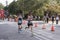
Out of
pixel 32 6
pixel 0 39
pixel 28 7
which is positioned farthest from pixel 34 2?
pixel 0 39

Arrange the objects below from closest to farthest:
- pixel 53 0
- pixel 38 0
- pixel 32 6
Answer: pixel 38 0
pixel 32 6
pixel 53 0

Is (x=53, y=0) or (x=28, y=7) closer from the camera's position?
(x=28, y=7)

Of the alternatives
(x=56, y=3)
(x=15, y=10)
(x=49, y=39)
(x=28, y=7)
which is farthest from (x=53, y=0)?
(x=49, y=39)

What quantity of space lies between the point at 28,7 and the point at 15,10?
3520 cm

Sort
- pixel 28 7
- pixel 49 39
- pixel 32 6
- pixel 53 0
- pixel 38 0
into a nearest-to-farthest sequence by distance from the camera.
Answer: pixel 49 39, pixel 38 0, pixel 32 6, pixel 28 7, pixel 53 0

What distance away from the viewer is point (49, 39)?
62.1 feet

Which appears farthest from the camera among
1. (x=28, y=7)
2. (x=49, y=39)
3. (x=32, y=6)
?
(x=28, y=7)

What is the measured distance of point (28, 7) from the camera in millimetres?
72875

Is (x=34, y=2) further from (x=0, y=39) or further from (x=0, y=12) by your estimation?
(x=0, y=39)

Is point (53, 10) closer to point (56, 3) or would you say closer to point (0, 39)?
point (56, 3)

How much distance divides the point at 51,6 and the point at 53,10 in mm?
1251

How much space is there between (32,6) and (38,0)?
4.77 meters

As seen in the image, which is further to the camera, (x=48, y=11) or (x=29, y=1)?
(x=48, y=11)

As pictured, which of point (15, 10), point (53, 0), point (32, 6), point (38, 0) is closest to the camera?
point (38, 0)
